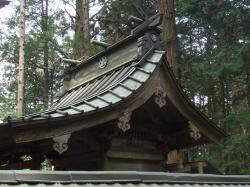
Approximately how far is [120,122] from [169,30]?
16.8 ft

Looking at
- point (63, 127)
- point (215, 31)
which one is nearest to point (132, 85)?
point (63, 127)

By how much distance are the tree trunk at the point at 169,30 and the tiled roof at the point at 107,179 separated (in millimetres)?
5706

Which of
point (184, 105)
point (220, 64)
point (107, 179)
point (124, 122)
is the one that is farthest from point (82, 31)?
point (107, 179)

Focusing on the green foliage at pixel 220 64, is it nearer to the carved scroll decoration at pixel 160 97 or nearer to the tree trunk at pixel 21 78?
the tree trunk at pixel 21 78

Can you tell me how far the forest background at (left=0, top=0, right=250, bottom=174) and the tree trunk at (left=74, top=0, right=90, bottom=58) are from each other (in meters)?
0.06

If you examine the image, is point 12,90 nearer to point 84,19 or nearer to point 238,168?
point 84,19

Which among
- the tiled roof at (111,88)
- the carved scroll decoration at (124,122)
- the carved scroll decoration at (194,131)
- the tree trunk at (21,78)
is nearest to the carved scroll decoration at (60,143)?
the tiled roof at (111,88)

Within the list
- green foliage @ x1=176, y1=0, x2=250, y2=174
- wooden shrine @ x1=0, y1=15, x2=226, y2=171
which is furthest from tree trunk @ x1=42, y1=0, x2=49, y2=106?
wooden shrine @ x1=0, y1=15, x2=226, y2=171

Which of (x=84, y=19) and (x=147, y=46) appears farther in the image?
(x=84, y=19)

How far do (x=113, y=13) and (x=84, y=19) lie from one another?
3385 mm

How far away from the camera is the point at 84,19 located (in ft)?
52.5

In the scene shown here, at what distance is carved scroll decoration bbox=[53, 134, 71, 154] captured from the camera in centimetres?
504

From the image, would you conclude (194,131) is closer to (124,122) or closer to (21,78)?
(124,122)

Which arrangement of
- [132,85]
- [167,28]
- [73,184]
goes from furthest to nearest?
[167,28], [132,85], [73,184]
